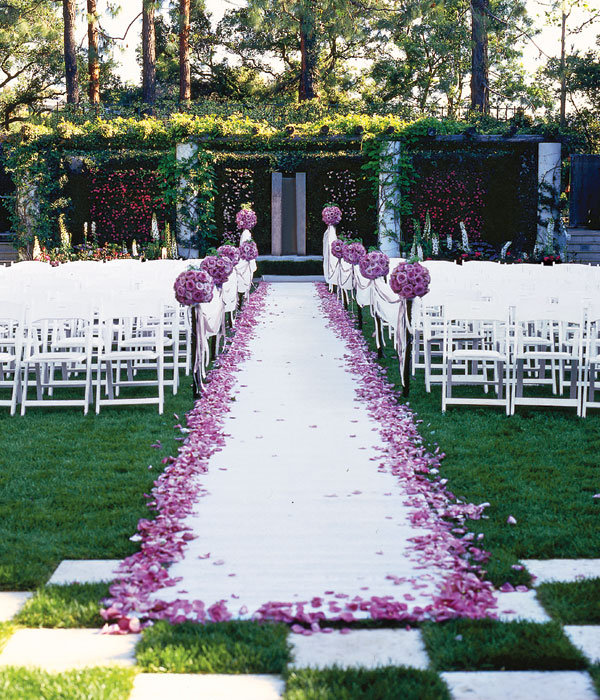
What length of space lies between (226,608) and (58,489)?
2039 millimetres

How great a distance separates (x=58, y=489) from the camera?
17.6ft

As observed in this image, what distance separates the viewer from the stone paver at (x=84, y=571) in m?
3.98

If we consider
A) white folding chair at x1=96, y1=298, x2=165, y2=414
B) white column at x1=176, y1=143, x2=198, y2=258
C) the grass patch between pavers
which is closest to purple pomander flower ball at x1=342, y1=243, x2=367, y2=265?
white folding chair at x1=96, y1=298, x2=165, y2=414

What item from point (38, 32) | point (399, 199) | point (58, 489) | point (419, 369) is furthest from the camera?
point (38, 32)

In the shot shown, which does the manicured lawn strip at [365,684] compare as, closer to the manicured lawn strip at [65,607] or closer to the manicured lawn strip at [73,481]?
the manicured lawn strip at [65,607]

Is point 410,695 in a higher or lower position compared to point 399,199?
lower

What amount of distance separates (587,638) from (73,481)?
3.24 m

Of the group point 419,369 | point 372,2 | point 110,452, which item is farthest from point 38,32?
point 110,452

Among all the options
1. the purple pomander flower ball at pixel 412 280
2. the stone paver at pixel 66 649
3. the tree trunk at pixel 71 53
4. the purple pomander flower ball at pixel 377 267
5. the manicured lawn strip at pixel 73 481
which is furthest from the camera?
the tree trunk at pixel 71 53

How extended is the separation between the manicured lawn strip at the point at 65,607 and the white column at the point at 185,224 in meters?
16.6

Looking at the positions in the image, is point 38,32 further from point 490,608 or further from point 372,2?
point 490,608

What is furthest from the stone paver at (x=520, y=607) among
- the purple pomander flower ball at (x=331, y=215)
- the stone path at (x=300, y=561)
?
the purple pomander flower ball at (x=331, y=215)

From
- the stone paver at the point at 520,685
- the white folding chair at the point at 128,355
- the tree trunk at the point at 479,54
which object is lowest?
the stone paver at the point at 520,685

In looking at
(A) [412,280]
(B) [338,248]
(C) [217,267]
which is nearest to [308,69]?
(B) [338,248]
